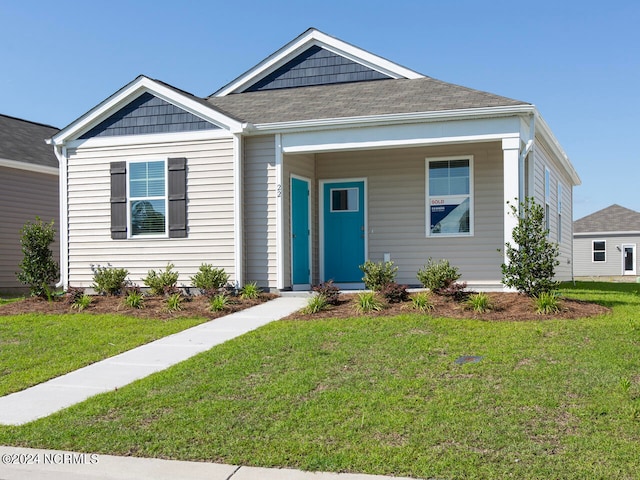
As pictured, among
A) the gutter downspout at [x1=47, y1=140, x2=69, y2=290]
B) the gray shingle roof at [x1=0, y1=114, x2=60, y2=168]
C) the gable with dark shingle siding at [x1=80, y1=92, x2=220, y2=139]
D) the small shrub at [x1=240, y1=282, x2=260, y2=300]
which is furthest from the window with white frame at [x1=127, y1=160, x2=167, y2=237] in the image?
the gray shingle roof at [x1=0, y1=114, x2=60, y2=168]

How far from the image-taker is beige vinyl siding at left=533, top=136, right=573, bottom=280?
14.0 meters

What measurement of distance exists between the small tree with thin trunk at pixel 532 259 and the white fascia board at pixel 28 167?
13.2 metres

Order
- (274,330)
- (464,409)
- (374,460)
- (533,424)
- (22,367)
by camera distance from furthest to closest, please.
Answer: (274,330)
(22,367)
(464,409)
(533,424)
(374,460)

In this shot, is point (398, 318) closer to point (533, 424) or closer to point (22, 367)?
point (533, 424)

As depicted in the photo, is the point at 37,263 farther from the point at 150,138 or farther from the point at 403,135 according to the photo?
the point at 403,135

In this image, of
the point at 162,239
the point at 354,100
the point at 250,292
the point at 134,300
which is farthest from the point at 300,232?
the point at 134,300

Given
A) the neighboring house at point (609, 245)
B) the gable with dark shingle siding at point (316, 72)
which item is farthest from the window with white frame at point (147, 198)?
the neighboring house at point (609, 245)

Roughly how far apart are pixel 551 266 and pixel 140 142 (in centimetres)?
824

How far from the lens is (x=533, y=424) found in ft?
17.4

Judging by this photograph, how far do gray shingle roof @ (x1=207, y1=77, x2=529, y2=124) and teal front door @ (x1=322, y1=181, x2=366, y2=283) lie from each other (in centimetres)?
178

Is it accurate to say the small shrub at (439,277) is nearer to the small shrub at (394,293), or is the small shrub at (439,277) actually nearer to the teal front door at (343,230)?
the small shrub at (394,293)

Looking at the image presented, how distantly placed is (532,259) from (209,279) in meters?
5.72

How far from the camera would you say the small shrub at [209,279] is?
Answer: 12250 millimetres

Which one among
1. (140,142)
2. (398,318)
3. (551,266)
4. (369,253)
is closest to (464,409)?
(398,318)
